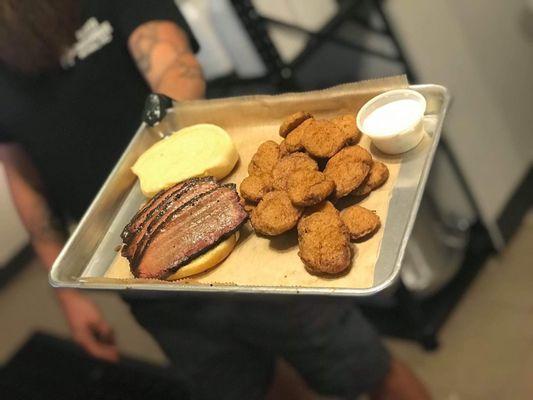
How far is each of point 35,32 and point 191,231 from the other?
18.6 inches

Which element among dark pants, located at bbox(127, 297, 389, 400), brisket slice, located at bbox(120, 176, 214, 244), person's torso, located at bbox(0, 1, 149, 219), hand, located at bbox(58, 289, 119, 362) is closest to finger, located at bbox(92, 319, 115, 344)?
hand, located at bbox(58, 289, 119, 362)

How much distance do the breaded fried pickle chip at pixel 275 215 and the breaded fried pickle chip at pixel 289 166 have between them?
0.9 inches

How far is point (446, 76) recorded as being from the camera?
5.14 feet

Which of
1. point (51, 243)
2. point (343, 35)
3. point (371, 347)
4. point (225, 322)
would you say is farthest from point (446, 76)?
point (51, 243)

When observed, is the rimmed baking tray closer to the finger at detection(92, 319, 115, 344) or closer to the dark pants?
the dark pants

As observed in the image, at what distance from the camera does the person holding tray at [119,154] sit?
3.54ft

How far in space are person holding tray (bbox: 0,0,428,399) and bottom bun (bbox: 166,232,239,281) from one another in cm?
15

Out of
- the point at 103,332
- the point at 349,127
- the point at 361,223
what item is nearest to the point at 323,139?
the point at 349,127

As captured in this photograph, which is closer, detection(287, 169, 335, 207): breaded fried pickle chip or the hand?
detection(287, 169, 335, 207): breaded fried pickle chip

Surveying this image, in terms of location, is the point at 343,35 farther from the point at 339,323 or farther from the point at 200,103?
the point at 339,323

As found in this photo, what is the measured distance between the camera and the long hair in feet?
3.45

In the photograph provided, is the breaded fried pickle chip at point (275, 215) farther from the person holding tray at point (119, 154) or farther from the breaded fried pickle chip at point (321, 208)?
the person holding tray at point (119, 154)

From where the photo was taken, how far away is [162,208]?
936mm

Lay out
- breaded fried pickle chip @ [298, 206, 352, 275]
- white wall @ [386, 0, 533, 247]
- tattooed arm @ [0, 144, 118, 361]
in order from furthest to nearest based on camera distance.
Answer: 1. white wall @ [386, 0, 533, 247]
2. tattooed arm @ [0, 144, 118, 361]
3. breaded fried pickle chip @ [298, 206, 352, 275]
